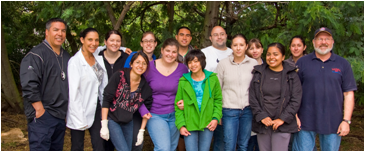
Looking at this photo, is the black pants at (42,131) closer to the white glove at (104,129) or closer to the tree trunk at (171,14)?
the white glove at (104,129)

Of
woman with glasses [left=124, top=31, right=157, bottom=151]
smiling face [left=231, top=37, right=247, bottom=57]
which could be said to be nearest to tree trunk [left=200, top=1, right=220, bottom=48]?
woman with glasses [left=124, top=31, right=157, bottom=151]

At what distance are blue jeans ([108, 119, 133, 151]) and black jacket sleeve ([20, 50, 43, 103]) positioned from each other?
0.90m

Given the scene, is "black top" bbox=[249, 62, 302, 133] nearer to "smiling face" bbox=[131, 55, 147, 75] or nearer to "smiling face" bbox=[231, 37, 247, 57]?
"smiling face" bbox=[231, 37, 247, 57]

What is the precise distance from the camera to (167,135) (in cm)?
345

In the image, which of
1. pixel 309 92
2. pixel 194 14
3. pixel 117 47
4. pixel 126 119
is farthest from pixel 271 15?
pixel 126 119

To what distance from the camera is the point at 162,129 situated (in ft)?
11.3

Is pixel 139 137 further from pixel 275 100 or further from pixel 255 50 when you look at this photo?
pixel 255 50

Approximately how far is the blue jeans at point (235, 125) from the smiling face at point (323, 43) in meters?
1.14

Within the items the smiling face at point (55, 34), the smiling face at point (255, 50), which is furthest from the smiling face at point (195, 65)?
the smiling face at point (55, 34)

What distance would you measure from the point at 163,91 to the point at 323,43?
2086mm

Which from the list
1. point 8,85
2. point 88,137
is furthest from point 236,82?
point 8,85

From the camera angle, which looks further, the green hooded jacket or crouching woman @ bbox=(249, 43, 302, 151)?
the green hooded jacket

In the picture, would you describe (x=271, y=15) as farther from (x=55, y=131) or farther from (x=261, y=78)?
(x=55, y=131)

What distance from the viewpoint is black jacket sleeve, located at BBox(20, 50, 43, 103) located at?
3.06 metres
